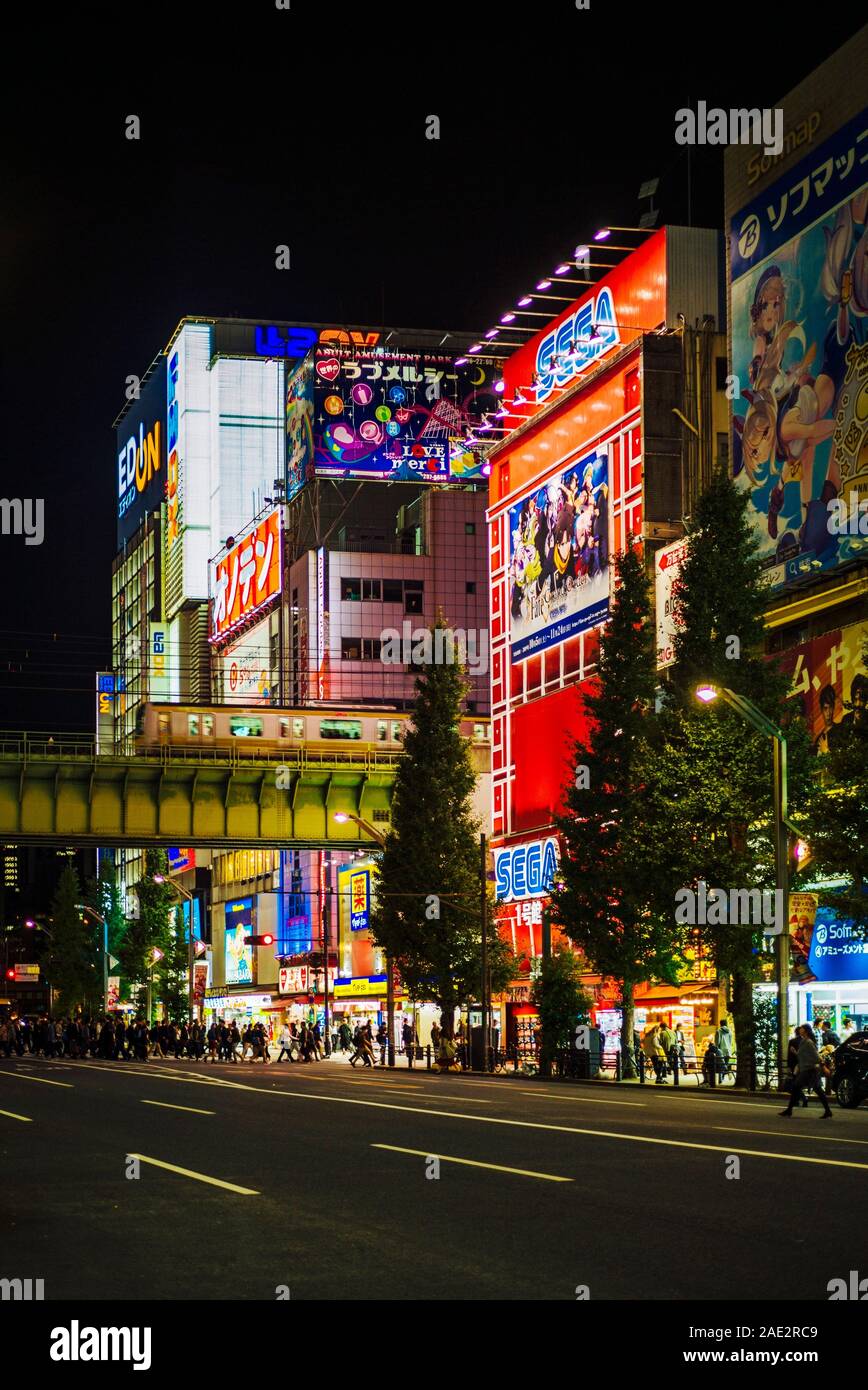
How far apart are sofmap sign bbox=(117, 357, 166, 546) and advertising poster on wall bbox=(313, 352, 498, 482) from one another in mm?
48783

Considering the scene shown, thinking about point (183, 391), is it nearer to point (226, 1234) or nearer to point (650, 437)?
point (650, 437)

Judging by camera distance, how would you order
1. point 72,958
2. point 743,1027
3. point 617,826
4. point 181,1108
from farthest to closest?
point 72,958 → point 617,826 → point 743,1027 → point 181,1108

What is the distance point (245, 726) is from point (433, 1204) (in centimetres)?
5409

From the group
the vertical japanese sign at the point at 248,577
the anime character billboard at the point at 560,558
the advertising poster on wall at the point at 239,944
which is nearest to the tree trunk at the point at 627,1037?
the anime character billboard at the point at 560,558

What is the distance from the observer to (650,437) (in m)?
59.0

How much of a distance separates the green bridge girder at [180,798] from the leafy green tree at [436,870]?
1.52 meters

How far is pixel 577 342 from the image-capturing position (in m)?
66.1

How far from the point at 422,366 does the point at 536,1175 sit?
110 m

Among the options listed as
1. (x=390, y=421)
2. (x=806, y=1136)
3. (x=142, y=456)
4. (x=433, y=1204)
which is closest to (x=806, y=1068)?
(x=806, y=1136)

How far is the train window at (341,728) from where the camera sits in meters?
67.9

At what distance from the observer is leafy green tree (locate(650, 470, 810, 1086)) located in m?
36.8

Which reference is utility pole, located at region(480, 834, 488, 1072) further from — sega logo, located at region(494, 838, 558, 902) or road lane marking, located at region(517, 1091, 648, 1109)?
road lane marking, located at region(517, 1091, 648, 1109)

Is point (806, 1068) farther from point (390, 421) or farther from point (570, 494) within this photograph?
point (390, 421)

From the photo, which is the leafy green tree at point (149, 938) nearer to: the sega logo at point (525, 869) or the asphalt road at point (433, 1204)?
the sega logo at point (525, 869)
